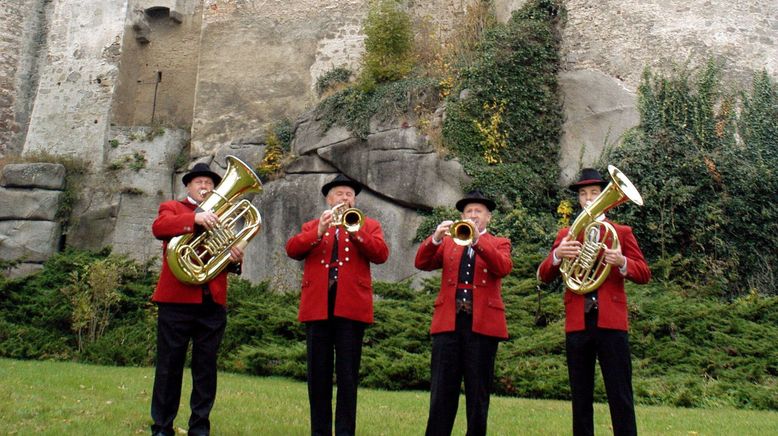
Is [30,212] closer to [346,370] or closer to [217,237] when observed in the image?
[217,237]

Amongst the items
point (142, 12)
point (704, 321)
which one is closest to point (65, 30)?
point (142, 12)

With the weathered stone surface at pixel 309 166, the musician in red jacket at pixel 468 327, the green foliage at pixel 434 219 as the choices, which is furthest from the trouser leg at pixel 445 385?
the weathered stone surface at pixel 309 166

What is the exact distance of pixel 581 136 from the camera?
15984 millimetres

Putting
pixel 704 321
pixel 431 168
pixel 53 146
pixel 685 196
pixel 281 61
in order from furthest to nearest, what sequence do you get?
pixel 53 146
pixel 281 61
pixel 431 168
pixel 685 196
pixel 704 321

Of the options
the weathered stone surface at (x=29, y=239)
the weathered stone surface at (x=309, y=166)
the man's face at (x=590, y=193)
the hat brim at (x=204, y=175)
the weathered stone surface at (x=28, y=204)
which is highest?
the weathered stone surface at (x=309, y=166)

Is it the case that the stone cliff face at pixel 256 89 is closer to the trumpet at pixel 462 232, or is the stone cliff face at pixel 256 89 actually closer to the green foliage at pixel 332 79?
the green foliage at pixel 332 79

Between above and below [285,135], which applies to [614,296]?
below

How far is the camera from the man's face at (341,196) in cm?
618

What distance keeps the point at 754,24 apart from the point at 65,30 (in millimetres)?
18785

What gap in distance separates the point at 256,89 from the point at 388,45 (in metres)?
3.98

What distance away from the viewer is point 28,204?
19.5m

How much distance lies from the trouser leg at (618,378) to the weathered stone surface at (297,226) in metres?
9.28

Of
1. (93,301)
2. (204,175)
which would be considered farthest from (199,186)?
(93,301)

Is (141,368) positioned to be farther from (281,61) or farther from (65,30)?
(65,30)
